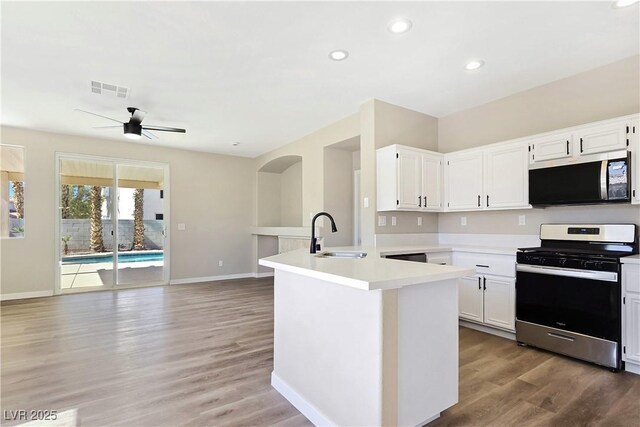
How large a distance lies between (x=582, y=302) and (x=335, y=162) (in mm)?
3512

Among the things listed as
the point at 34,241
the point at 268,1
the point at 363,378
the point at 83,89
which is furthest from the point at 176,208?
the point at 363,378

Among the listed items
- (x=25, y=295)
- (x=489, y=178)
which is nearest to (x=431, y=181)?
(x=489, y=178)

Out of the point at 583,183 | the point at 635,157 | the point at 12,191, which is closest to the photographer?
the point at 635,157

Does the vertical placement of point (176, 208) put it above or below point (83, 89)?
below

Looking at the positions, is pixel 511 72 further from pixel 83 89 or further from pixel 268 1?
pixel 83 89

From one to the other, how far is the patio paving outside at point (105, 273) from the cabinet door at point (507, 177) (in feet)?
19.0

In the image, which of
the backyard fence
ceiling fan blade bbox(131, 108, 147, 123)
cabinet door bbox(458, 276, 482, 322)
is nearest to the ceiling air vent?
ceiling fan blade bbox(131, 108, 147, 123)

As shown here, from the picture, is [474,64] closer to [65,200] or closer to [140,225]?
[140,225]

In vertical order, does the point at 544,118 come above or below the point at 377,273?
above

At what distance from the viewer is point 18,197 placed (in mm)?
5113

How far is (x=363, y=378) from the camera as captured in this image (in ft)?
5.24

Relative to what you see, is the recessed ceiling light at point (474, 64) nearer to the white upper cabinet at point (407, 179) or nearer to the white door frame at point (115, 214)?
the white upper cabinet at point (407, 179)

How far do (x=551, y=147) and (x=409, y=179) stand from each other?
1.40 metres

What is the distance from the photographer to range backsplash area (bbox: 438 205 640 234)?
2.96m
